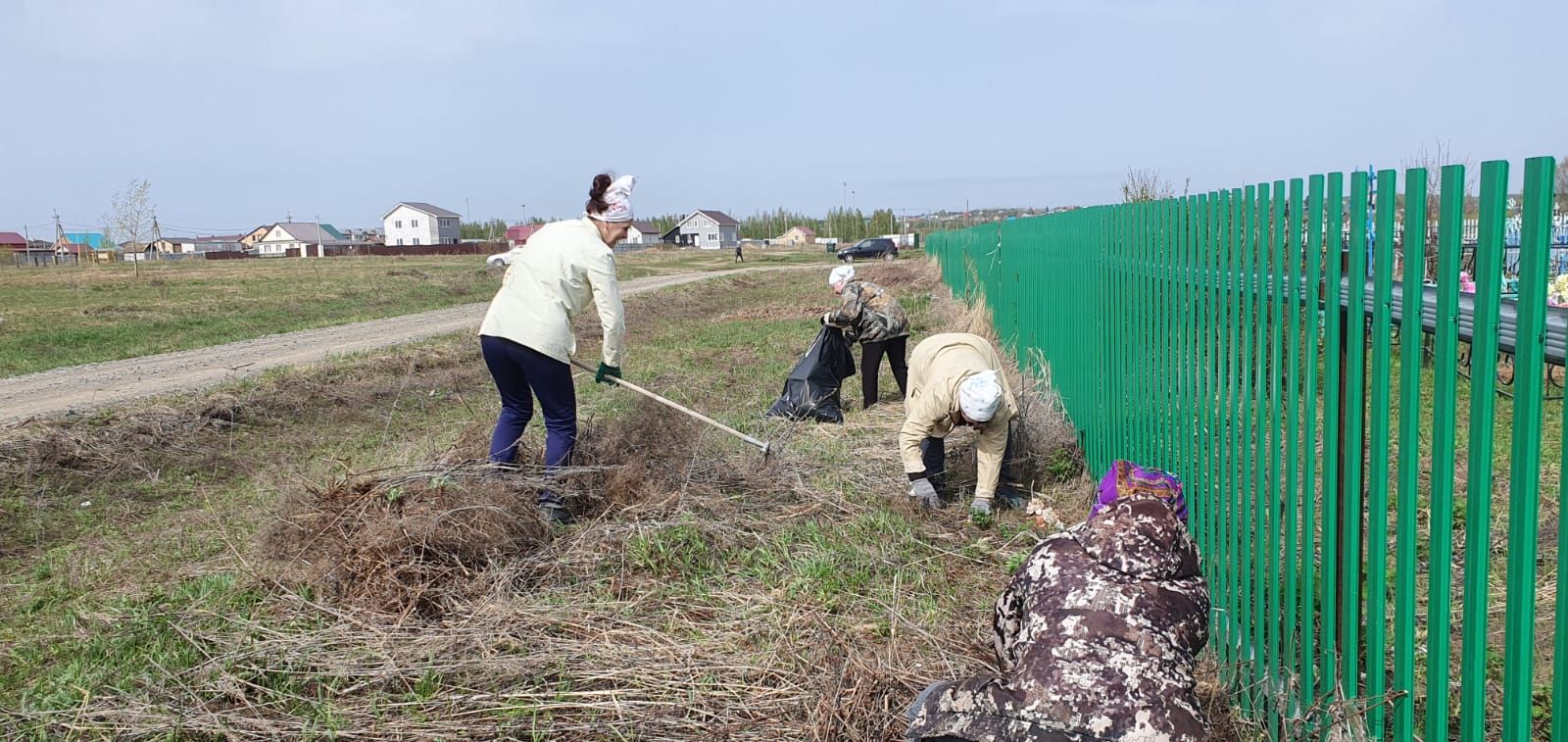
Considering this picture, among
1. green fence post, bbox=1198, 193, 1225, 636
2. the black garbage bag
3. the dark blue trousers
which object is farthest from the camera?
the black garbage bag

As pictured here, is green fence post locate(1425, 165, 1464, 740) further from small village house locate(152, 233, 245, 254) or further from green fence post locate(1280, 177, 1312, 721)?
small village house locate(152, 233, 245, 254)

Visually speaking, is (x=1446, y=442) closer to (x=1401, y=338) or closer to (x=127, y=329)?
(x=1401, y=338)

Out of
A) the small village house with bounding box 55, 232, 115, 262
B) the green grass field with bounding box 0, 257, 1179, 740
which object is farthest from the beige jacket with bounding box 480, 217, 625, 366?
the small village house with bounding box 55, 232, 115, 262

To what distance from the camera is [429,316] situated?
19.0m

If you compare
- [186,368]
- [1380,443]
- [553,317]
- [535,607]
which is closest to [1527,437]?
[1380,443]

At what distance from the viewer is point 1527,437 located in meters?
1.83

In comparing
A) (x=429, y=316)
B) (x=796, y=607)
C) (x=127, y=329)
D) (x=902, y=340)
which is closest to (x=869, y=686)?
(x=796, y=607)

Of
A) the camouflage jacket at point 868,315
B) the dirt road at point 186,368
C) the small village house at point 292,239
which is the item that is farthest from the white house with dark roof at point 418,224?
the camouflage jacket at point 868,315

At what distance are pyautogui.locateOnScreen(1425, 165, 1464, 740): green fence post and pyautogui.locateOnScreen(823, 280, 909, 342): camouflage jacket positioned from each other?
5736mm

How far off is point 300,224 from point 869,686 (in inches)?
4452

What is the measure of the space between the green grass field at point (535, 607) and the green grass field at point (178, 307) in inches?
312

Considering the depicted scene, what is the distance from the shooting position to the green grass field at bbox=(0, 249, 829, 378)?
14.1 meters

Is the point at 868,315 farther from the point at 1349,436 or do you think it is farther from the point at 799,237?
the point at 799,237

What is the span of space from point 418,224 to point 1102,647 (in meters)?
103
